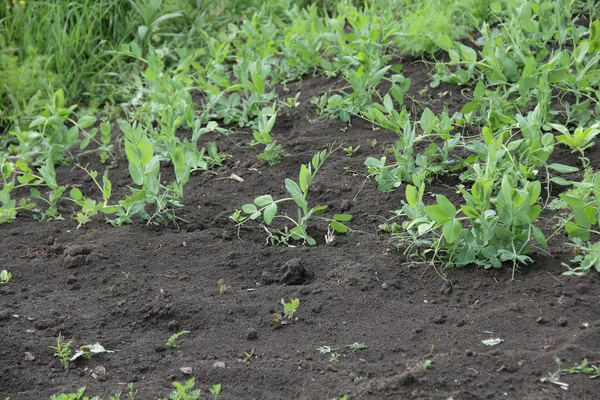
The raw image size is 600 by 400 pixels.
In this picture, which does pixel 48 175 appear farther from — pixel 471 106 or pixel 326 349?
pixel 471 106

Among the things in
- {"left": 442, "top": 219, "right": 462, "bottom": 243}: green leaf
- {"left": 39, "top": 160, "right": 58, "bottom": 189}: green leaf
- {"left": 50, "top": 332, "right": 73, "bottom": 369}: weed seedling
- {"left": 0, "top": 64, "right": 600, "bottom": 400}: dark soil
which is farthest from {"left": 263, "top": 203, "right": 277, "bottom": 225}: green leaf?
{"left": 39, "top": 160, "right": 58, "bottom": 189}: green leaf

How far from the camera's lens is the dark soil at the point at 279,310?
233 centimetres

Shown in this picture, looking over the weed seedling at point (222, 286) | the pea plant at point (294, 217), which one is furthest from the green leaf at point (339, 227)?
the weed seedling at point (222, 286)

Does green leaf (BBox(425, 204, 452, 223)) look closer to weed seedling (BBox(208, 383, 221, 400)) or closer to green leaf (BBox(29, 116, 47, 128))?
weed seedling (BBox(208, 383, 221, 400))

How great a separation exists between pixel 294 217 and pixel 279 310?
2.28 feet

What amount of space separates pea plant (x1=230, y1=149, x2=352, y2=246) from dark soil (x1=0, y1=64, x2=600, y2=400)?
57mm

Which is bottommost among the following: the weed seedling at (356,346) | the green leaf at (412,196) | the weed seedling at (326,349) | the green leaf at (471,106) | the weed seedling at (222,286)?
the weed seedling at (222,286)

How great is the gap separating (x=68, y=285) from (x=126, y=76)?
2639mm

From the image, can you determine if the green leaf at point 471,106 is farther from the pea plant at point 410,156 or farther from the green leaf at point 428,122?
the green leaf at point 428,122

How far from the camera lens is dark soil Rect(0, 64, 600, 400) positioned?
91.7 inches

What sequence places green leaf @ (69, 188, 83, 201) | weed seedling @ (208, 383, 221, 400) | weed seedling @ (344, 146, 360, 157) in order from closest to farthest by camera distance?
1. weed seedling @ (208, 383, 221, 400)
2. green leaf @ (69, 188, 83, 201)
3. weed seedling @ (344, 146, 360, 157)

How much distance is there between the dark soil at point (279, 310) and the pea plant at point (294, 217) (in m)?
0.06

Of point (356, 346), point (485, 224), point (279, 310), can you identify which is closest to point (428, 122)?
point (485, 224)

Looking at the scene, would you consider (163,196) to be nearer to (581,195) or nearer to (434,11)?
(581,195)
